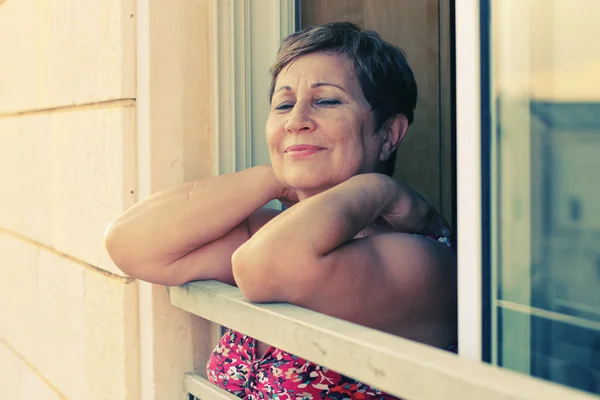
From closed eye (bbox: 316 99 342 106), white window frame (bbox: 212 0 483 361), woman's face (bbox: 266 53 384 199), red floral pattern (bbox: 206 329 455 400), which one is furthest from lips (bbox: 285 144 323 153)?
white window frame (bbox: 212 0 483 361)

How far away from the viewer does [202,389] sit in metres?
1.73

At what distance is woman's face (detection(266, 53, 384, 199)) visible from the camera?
55.8 inches

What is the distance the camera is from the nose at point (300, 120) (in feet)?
4.64

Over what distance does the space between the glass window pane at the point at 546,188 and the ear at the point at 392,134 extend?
627 mm

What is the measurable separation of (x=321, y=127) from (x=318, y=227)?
0.36m

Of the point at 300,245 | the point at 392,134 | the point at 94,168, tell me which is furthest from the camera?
the point at 94,168

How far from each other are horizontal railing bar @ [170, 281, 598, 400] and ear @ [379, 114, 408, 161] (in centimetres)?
52

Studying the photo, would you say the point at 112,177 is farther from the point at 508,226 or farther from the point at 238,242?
the point at 508,226

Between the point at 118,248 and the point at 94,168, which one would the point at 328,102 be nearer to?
the point at 118,248

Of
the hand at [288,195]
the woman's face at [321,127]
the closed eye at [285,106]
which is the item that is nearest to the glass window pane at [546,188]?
the woman's face at [321,127]

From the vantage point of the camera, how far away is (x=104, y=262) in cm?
211

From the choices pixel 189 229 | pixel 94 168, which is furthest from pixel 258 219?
pixel 94 168

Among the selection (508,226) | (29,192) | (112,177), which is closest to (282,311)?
(508,226)

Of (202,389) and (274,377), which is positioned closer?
(274,377)
